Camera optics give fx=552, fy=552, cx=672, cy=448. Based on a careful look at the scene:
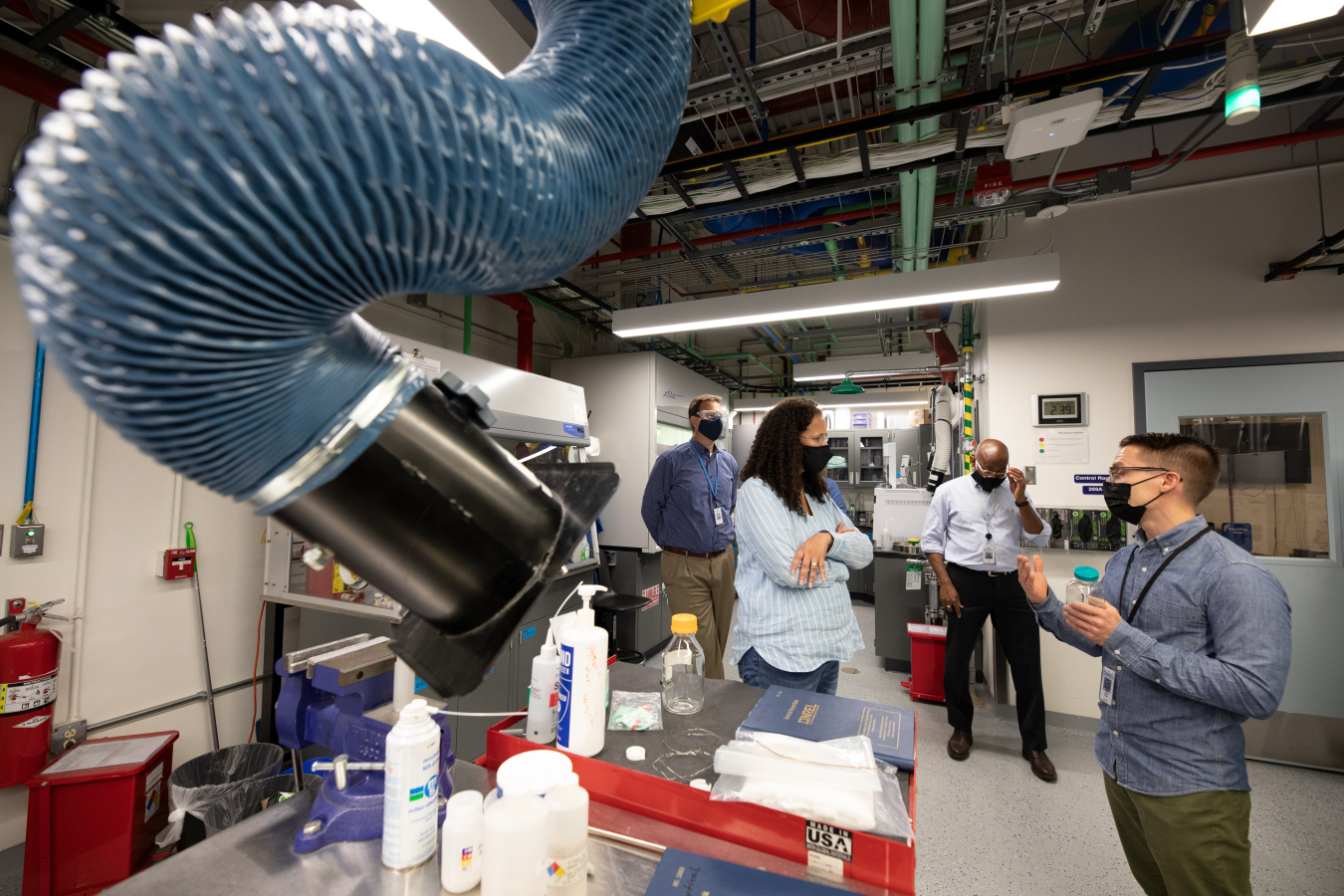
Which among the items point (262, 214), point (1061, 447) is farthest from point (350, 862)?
point (1061, 447)

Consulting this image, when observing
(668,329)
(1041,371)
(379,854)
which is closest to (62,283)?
(379,854)

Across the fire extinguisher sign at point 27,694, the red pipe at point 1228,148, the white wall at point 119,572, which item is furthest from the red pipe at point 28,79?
the red pipe at point 1228,148

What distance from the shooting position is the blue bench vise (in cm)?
91

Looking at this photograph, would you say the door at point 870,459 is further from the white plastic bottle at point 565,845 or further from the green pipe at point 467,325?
the white plastic bottle at point 565,845

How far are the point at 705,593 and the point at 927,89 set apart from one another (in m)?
2.56

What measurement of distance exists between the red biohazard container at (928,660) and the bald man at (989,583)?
0.43 m

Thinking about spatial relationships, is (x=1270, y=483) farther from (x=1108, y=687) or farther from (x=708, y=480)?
(x=708, y=480)

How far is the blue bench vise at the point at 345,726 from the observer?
0.91 metres

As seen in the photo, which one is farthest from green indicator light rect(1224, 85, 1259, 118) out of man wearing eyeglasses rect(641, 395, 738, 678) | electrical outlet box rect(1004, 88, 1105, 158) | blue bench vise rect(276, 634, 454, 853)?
blue bench vise rect(276, 634, 454, 853)

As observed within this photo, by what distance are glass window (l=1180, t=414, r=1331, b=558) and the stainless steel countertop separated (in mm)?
3549

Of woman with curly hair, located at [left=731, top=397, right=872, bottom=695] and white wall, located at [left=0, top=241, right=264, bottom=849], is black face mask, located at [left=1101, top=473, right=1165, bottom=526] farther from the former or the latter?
white wall, located at [left=0, top=241, right=264, bottom=849]

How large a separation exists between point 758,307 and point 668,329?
588 millimetres

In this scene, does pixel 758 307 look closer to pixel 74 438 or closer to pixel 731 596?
pixel 731 596

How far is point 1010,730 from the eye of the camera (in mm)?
3152
